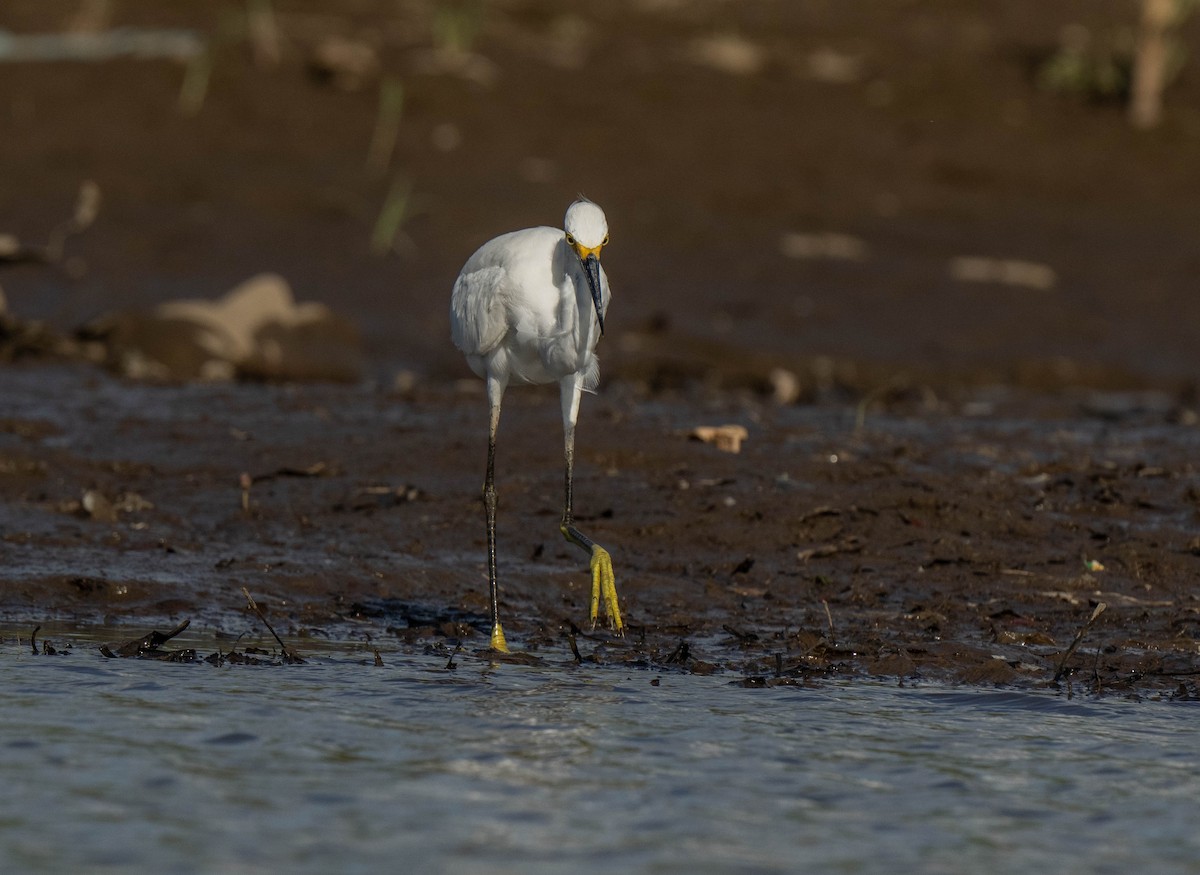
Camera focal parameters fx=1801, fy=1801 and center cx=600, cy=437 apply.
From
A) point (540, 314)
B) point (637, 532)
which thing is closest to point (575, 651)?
point (540, 314)

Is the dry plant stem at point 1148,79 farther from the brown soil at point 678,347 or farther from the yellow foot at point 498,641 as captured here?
the yellow foot at point 498,641

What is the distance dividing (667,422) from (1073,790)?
4.63 metres

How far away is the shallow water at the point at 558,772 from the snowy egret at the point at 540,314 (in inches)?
28.9

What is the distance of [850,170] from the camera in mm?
15117

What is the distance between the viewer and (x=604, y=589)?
6066mm

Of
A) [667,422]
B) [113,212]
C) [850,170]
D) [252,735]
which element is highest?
[850,170]

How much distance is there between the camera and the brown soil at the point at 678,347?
21.3ft

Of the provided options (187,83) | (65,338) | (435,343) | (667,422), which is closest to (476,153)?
(187,83)

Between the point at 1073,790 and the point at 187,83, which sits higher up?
the point at 187,83

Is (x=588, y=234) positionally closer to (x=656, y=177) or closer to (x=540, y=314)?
(x=540, y=314)

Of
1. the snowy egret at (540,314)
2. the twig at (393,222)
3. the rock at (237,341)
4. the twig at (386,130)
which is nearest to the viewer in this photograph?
the snowy egret at (540,314)

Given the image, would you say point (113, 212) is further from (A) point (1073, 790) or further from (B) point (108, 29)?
(A) point (1073, 790)

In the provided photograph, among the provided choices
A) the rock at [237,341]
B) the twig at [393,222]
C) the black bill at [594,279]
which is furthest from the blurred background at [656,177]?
the black bill at [594,279]

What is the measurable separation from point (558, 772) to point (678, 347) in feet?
23.6
